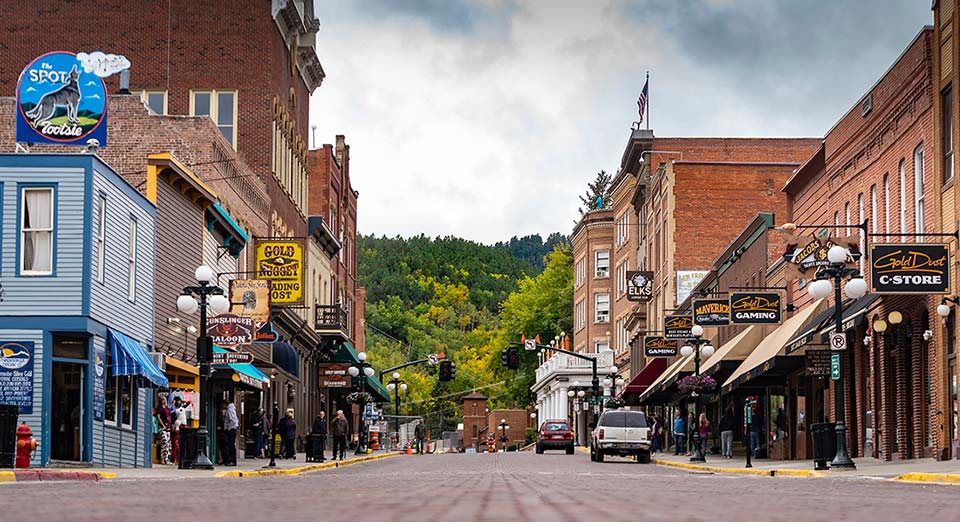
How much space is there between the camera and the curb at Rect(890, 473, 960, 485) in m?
24.1

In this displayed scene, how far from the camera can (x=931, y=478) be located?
81.7 feet

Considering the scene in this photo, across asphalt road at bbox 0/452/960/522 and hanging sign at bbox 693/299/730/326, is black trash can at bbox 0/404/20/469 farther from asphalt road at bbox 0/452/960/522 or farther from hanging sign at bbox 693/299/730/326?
hanging sign at bbox 693/299/730/326

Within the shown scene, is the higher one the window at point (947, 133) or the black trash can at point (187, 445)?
the window at point (947, 133)

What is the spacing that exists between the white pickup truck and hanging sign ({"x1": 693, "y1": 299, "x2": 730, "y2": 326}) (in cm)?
374

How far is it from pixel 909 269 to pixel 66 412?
17.8 m

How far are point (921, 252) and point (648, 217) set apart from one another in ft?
177

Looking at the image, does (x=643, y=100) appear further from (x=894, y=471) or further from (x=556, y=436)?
(x=894, y=471)

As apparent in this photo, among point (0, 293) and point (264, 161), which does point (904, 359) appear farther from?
point (264, 161)

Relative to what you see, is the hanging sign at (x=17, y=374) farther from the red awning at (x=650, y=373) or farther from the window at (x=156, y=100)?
the red awning at (x=650, y=373)

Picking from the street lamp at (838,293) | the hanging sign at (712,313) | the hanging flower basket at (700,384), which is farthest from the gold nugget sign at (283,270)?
the street lamp at (838,293)

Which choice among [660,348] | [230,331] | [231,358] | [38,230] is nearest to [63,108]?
[38,230]

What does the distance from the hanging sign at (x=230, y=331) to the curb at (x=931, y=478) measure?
1573cm

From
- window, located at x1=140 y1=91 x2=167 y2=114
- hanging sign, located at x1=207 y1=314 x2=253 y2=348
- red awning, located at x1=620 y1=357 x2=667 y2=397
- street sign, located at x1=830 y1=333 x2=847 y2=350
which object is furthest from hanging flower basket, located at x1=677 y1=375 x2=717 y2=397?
red awning, located at x1=620 y1=357 x2=667 y2=397

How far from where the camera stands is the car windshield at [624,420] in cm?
4753
